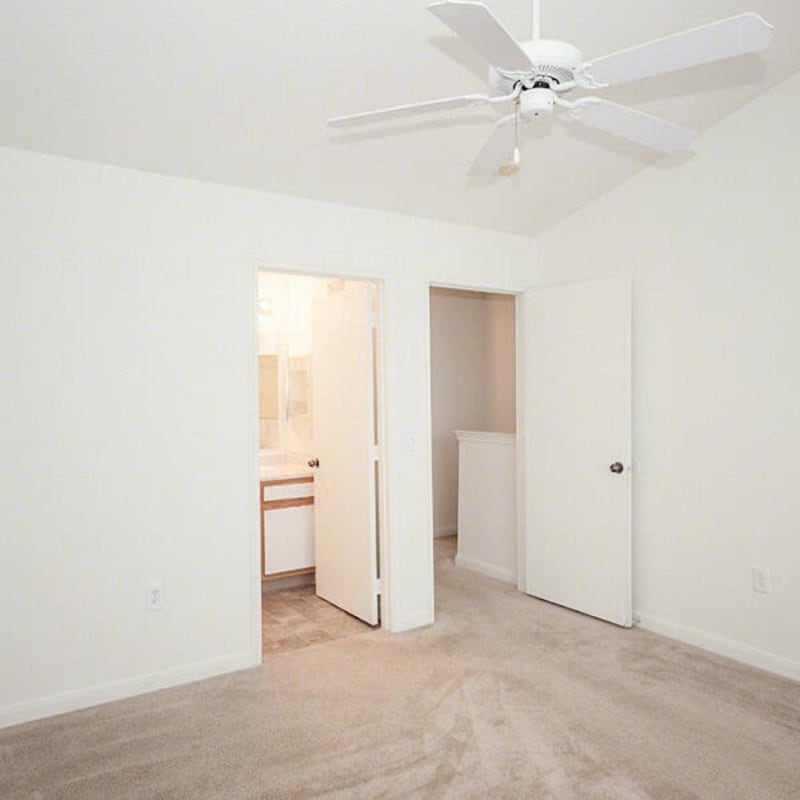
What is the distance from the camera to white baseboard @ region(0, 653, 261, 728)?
2.80 metres

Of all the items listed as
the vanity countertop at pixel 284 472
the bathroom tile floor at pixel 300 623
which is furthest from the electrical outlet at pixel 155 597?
the vanity countertop at pixel 284 472

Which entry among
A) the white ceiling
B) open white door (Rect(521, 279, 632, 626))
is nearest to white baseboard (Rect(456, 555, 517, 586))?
open white door (Rect(521, 279, 632, 626))

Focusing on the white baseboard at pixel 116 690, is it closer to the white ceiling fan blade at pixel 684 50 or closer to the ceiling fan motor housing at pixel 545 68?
the ceiling fan motor housing at pixel 545 68

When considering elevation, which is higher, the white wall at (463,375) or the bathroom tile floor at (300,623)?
the white wall at (463,375)

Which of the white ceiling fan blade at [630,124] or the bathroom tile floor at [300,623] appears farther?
the bathroom tile floor at [300,623]

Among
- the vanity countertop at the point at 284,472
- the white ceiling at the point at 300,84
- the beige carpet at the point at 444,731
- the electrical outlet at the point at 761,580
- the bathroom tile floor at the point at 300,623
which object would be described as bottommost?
the beige carpet at the point at 444,731

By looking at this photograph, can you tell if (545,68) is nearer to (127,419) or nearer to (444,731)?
(127,419)

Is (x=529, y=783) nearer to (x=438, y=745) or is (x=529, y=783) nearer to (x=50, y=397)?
(x=438, y=745)

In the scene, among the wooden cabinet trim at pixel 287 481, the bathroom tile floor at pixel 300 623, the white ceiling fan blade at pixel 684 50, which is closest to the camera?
the white ceiling fan blade at pixel 684 50

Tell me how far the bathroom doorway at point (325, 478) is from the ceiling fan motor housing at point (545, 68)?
2119 millimetres

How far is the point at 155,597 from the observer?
311cm

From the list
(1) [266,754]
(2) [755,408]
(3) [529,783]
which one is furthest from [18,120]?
(2) [755,408]

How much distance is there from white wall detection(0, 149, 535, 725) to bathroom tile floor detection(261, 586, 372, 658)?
0.37 metres

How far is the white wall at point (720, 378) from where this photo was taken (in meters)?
3.24
